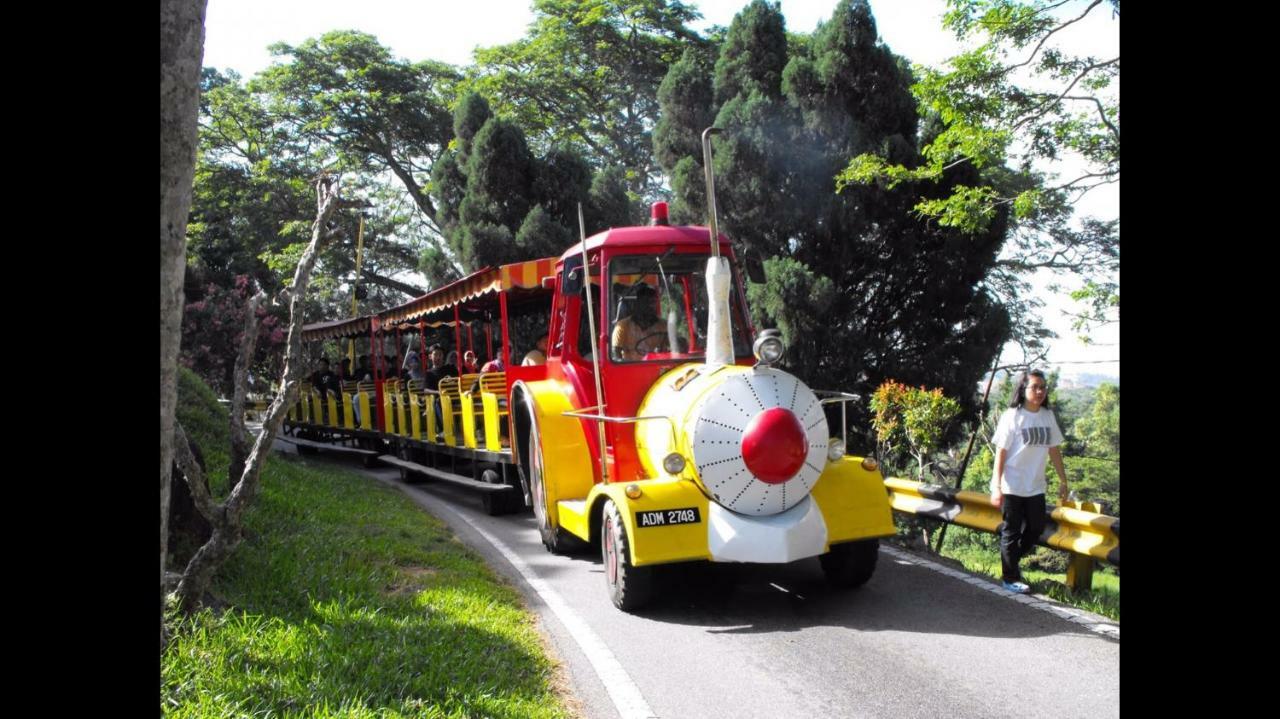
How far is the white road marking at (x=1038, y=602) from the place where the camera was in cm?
549

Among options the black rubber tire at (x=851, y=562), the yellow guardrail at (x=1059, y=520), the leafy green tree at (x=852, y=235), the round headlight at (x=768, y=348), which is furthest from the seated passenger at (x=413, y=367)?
the round headlight at (x=768, y=348)

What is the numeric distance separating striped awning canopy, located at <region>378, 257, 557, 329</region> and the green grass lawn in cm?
278

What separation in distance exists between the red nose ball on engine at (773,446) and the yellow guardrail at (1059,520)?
196cm

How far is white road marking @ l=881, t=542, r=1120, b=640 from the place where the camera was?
549cm

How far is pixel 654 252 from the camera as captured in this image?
24.4 feet

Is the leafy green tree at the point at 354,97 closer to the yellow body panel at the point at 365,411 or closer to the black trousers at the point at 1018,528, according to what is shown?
the yellow body panel at the point at 365,411

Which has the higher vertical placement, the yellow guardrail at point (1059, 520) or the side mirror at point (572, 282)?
the side mirror at point (572, 282)

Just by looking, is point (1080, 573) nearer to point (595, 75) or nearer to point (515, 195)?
point (515, 195)

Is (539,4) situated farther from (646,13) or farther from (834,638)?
(834,638)

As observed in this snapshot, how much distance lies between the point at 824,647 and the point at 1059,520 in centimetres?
235

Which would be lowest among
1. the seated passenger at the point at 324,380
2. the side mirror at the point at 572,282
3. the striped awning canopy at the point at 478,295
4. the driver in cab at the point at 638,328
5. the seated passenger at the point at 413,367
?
the seated passenger at the point at 324,380

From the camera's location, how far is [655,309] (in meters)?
7.54

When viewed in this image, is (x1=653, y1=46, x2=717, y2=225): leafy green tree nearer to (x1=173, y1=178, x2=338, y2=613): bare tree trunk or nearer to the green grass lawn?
the green grass lawn
